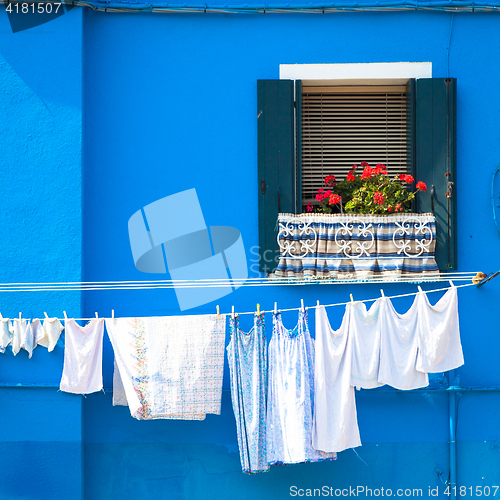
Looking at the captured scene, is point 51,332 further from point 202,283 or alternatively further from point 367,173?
point 367,173

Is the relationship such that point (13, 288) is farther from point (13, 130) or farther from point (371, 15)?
point (371, 15)

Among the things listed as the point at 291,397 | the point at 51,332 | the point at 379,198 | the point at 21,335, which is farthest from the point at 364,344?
the point at 21,335

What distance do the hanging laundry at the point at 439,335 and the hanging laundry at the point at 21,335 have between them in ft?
9.36

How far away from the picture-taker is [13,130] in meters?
4.61

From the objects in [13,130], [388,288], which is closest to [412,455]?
[388,288]

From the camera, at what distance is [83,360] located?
4.36 meters

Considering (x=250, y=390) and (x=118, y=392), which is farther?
(x=118, y=392)

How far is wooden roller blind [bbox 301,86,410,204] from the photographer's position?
504 cm

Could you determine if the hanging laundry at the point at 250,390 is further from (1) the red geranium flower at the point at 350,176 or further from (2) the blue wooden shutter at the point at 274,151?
(1) the red geranium flower at the point at 350,176

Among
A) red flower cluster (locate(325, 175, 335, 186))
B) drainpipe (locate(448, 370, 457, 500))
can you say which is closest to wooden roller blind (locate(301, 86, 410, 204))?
red flower cluster (locate(325, 175, 335, 186))

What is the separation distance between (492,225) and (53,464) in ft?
12.8

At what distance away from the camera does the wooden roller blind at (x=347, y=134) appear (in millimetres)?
5039

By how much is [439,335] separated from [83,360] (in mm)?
2566

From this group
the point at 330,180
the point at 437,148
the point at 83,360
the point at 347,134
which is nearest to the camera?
the point at 83,360
